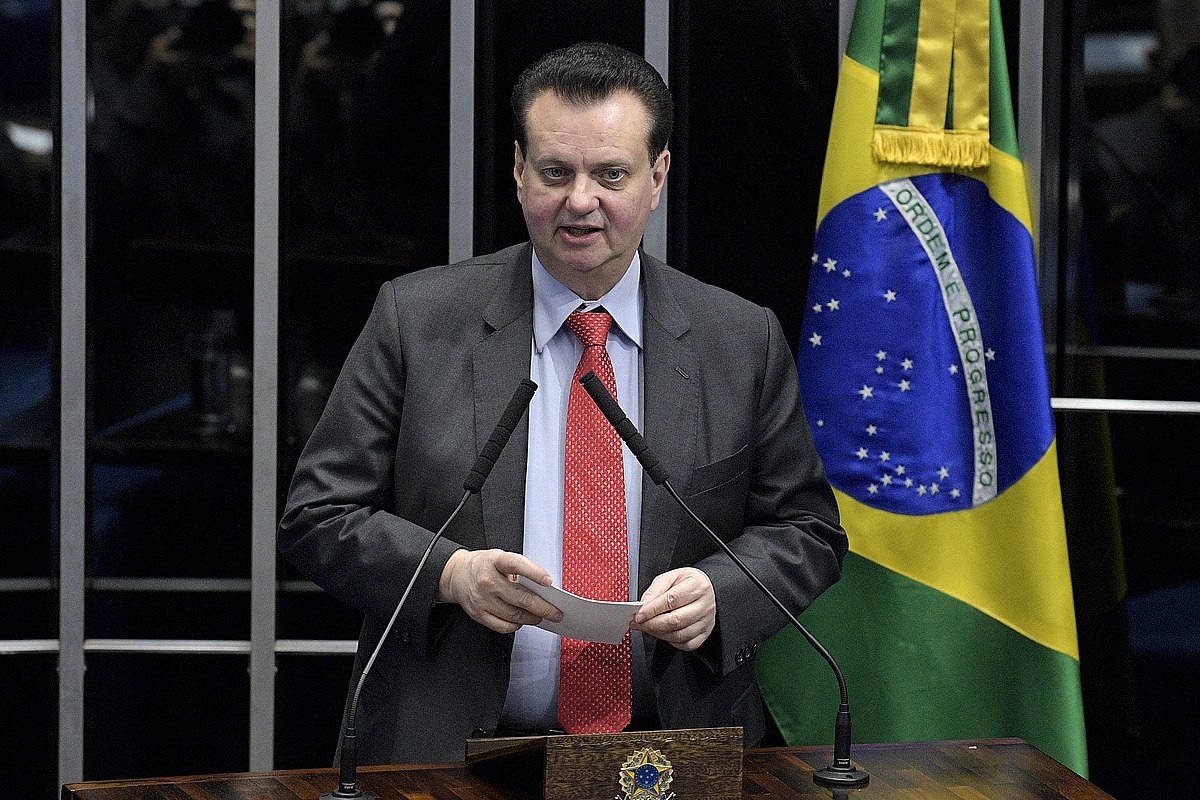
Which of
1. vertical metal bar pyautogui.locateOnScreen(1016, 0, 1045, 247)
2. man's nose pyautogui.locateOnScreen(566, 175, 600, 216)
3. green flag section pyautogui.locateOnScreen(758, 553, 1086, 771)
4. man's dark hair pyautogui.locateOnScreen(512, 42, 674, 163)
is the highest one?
vertical metal bar pyautogui.locateOnScreen(1016, 0, 1045, 247)

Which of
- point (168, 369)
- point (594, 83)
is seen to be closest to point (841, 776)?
point (594, 83)

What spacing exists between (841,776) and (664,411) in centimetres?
66

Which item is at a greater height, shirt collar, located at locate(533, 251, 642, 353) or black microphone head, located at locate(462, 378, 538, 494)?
shirt collar, located at locate(533, 251, 642, 353)

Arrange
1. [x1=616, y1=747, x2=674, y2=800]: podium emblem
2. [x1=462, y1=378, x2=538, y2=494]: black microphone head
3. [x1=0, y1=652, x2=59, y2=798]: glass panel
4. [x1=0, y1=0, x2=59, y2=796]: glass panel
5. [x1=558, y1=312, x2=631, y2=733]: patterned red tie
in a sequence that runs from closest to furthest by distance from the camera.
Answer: [x1=616, y1=747, x2=674, y2=800]: podium emblem
[x1=462, y1=378, x2=538, y2=494]: black microphone head
[x1=558, y1=312, x2=631, y2=733]: patterned red tie
[x1=0, y1=0, x2=59, y2=796]: glass panel
[x1=0, y1=652, x2=59, y2=798]: glass panel

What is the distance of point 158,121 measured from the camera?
133 inches

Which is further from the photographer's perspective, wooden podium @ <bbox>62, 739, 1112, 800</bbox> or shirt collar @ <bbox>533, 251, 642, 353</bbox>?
shirt collar @ <bbox>533, 251, 642, 353</bbox>

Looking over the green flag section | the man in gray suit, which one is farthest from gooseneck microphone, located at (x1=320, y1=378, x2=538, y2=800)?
the green flag section

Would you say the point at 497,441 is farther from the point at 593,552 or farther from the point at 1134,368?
the point at 1134,368

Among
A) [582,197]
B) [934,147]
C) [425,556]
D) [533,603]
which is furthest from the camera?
[934,147]

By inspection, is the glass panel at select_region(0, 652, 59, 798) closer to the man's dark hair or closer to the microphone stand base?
the man's dark hair

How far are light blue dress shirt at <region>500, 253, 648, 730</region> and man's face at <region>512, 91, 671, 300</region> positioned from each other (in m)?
0.10

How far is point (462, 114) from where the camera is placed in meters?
3.38

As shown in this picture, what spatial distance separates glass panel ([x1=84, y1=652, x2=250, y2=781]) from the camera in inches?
138

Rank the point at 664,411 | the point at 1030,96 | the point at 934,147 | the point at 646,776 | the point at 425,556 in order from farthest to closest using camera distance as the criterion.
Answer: the point at 1030,96 → the point at 934,147 → the point at 664,411 → the point at 425,556 → the point at 646,776
